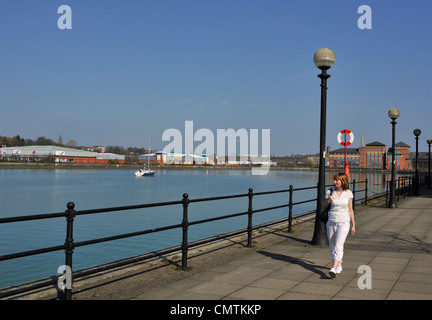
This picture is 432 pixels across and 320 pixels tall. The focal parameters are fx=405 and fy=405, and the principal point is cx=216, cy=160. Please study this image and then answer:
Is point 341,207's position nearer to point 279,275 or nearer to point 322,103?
point 279,275

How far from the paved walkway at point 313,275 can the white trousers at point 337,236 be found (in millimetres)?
390

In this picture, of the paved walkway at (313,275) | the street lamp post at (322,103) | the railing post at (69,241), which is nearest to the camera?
the railing post at (69,241)

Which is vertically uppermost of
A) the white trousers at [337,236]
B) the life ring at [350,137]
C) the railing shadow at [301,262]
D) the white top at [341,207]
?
the life ring at [350,137]

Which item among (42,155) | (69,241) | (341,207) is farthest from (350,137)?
(42,155)

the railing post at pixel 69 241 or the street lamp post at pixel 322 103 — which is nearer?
the railing post at pixel 69 241

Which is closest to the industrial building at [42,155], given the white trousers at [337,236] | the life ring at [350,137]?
the life ring at [350,137]

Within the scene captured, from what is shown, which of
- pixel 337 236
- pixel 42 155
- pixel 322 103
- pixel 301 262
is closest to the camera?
pixel 337 236

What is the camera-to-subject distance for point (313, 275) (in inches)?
264

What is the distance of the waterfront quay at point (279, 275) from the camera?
5641mm

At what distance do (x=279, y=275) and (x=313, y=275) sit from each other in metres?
0.57

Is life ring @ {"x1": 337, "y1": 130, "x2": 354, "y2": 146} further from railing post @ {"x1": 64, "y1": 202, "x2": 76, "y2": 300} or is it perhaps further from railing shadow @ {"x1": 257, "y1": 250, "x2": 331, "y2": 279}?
railing post @ {"x1": 64, "y1": 202, "x2": 76, "y2": 300}

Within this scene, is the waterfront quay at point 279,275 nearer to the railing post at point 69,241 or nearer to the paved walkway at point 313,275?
the paved walkway at point 313,275

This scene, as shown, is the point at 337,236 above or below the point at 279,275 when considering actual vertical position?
above
